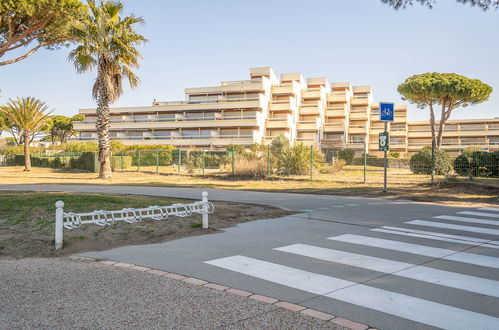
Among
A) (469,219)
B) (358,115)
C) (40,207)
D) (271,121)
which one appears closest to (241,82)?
(271,121)

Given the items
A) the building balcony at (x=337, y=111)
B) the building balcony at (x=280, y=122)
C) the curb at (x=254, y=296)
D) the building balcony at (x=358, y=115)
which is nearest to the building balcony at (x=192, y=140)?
the building balcony at (x=280, y=122)

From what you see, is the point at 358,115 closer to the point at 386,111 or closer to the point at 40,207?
the point at 386,111

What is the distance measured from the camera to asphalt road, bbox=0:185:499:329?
410cm

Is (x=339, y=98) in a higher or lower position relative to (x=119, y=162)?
higher

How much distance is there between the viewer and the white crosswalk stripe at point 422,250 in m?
5.92

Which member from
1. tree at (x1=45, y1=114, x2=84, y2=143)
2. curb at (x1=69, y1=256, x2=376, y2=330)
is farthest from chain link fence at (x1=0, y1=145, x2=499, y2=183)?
tree at (x1=45, y1=114, x2=84, y2=143)

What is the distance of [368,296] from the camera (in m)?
→ 4.42

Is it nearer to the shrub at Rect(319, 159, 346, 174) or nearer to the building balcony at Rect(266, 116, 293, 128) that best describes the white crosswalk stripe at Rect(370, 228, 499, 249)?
the shrub at Rect(319, 159, 346, 174)

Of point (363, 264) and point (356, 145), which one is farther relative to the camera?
point (356, 145)

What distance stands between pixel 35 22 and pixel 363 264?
19.2 metres

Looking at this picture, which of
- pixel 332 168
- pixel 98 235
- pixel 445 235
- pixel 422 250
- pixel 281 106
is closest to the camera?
pixel 422 250

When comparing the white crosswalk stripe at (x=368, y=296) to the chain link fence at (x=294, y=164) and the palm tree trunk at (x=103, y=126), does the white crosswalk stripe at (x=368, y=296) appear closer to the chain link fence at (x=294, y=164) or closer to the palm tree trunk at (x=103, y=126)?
the chain link fence at (x=294, y=164)

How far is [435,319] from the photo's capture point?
12.5ft

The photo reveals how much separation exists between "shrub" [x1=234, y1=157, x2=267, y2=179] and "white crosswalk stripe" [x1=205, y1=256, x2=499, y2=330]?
1890 cm
